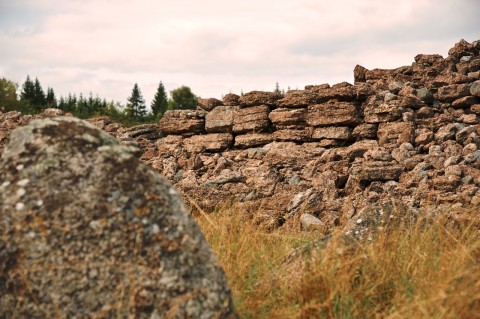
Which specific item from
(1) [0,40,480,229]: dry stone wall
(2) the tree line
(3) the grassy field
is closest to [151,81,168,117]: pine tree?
(2) the tree line

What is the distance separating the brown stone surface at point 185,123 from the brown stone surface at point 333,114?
3.30 metres

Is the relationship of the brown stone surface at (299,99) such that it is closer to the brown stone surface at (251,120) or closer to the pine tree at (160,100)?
the brown stone surface at (251,120)

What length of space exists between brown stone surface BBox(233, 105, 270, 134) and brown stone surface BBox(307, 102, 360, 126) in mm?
1248

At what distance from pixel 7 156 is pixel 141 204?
1.00 metres

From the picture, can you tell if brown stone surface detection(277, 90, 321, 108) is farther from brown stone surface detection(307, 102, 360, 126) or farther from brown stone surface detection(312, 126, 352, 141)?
brown stone surface detection(312, 126, 352, 141)

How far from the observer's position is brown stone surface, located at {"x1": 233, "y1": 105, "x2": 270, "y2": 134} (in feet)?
51.2

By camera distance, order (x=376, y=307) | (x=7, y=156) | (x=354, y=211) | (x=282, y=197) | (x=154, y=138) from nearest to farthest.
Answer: (x=7, y=156)
(x=376, y=307)
(x=354, y=211)
(x=282, y=197)
(x=154, y=138)

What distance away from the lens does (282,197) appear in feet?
37.1

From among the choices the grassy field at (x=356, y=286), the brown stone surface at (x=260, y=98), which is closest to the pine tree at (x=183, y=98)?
the brown stone surface at (x=260, y=98)

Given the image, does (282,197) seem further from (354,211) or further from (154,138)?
(154,138)

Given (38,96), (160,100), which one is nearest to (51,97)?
(38,96)

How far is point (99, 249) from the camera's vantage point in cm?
334

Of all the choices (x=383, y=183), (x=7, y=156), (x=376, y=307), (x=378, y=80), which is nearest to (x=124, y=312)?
(x=7, y=156)

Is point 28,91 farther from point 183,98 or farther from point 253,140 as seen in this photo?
point 253,140
